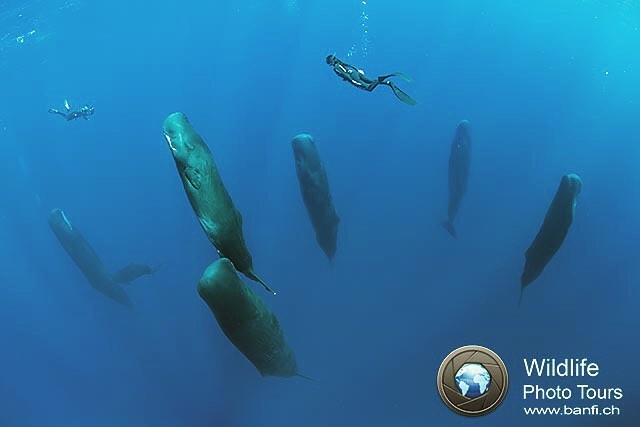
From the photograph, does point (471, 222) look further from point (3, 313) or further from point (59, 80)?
point (59, 80)

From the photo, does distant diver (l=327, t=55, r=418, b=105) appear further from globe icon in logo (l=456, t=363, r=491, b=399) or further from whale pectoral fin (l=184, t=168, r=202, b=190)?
globe icon in logo (l=456, t=363, r=491, b=399)

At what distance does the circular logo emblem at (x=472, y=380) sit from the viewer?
349 cm

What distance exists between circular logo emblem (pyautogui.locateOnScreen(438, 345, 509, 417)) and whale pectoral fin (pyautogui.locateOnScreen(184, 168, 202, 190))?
2.05 metres

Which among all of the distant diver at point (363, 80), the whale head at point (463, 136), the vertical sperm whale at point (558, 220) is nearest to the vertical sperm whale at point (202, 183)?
the distant diver at point (363, 80)

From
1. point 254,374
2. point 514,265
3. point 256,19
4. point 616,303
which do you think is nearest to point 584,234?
point 616,303

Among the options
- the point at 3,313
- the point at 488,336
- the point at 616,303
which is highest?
the point at 488,336

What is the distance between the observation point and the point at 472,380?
3.52m

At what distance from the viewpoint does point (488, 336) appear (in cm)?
894

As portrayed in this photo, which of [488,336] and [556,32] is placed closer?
[488,336]

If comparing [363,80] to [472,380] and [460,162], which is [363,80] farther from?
[460,162]

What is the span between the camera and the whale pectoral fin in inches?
126

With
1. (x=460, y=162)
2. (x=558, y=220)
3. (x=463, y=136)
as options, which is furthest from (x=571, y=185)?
(x=463, y=136)

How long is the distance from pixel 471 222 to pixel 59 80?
27996 mm

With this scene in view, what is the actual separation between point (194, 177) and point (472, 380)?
2313 millimetres
